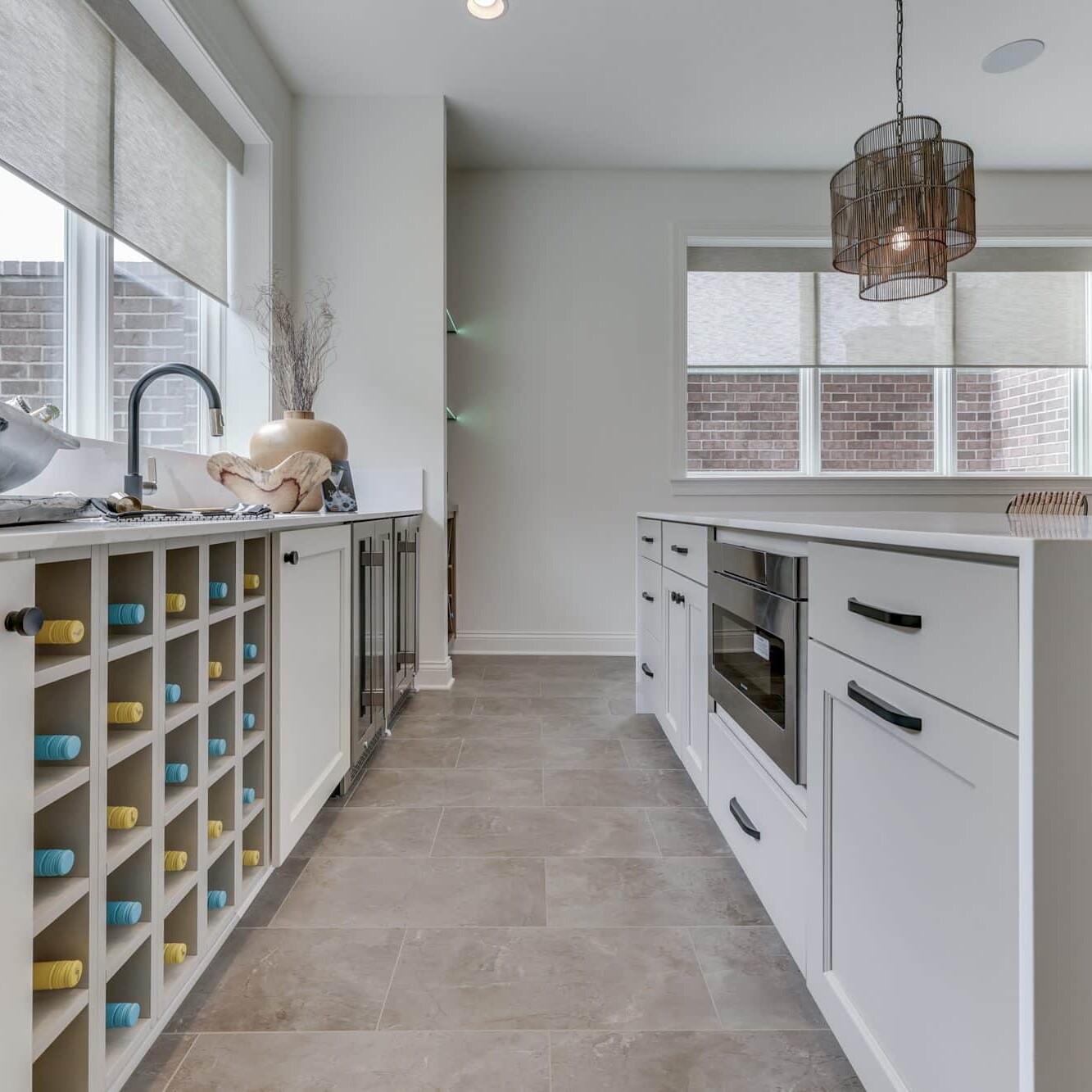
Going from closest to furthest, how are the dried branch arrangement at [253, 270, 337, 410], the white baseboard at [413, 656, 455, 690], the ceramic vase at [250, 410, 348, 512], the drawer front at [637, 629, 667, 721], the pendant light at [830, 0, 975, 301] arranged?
1. the pendant light at [830, 0, 975, 301]
2. the drawer front at [637, 629, 667, 721]
3. the ceramic vase at [250, 410, 348, 512]
4. the dried branch arrangement at [253, 270, 337, 410]
5. the white baseboard at [413, 656, 455, 690]

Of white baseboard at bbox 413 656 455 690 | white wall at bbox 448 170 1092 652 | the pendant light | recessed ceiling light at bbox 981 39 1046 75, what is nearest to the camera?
the pendant light

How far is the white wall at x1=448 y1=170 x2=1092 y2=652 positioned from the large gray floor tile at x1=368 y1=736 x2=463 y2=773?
1670 mm

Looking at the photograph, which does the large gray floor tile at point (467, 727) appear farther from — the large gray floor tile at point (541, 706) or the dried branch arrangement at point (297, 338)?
the dried branch arrangement at point (297, 338)

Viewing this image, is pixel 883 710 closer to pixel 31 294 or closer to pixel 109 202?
pixel 31 294

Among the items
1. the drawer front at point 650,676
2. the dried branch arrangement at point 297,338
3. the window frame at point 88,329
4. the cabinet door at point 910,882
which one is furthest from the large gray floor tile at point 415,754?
the cabinet door at point 910,882

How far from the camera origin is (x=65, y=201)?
6.17ft

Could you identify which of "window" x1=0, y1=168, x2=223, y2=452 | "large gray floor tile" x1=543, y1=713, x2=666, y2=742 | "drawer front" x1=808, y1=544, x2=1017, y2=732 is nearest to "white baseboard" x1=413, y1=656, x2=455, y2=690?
"large gray floor tile" x1=543, y1=713, x2=666, y2=742

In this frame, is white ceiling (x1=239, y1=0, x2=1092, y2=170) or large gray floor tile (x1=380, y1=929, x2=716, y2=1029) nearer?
large gray floor tile (x1=380, y1=929, x2=716, y2=1029)

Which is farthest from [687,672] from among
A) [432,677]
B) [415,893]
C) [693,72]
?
[693,72]

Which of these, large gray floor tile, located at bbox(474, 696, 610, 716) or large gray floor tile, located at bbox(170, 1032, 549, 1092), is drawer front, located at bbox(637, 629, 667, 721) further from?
large gray floor tile, located at bbox(170, 1032, 549, 1092)

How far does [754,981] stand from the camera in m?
1.26

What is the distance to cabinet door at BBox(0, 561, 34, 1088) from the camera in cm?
64

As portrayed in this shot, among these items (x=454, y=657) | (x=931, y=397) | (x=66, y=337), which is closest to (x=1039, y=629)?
(x=66, y=337)

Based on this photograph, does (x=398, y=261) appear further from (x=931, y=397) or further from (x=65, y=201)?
(x=931, y=397)
